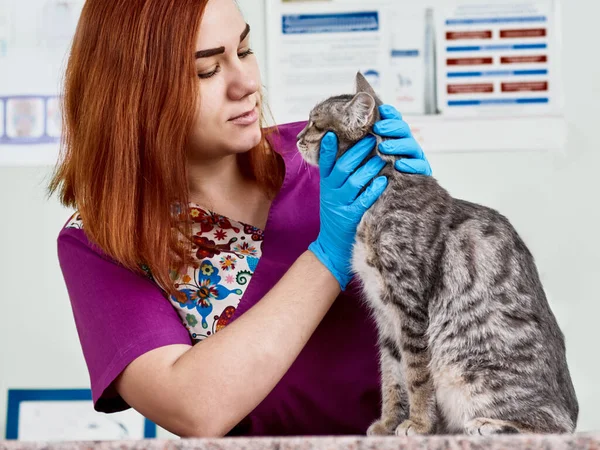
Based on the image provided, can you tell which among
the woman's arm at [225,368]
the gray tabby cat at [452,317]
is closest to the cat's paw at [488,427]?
the gray tabby cat at [452,317]

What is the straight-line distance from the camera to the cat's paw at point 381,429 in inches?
48.8

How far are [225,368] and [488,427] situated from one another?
0.43 metres

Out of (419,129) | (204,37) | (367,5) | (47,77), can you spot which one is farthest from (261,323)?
(47,77)

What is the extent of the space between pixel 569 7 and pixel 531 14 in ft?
0.42

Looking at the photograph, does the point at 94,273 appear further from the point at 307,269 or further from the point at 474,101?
the point at 474,101

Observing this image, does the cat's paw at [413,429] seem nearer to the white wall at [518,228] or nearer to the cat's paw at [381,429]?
the cat's paw at [381,429]

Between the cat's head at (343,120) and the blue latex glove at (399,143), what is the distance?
3 cm

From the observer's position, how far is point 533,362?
1.14 metres

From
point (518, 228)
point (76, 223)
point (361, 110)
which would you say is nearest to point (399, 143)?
point (361, 110)

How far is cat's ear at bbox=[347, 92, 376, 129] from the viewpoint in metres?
1.30

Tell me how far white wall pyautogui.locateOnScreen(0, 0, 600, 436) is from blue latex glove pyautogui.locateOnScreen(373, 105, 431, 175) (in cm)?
109

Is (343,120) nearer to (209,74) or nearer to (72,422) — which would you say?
(209,74)

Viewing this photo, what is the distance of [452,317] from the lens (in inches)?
46.6

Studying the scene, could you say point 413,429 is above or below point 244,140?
below
